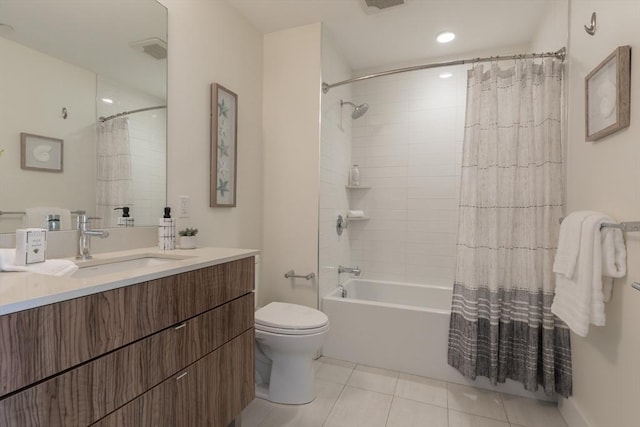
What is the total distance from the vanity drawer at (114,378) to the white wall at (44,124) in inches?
26.9

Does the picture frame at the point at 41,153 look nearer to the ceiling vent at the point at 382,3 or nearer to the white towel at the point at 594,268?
the ceiling vent at the point at 382,3

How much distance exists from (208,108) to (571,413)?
2624 millimetres

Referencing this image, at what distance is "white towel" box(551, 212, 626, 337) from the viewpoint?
1.19 meters

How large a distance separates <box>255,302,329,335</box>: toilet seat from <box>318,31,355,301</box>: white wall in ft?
1.59

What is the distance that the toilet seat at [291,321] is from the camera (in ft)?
5.47

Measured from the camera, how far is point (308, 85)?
229 cm

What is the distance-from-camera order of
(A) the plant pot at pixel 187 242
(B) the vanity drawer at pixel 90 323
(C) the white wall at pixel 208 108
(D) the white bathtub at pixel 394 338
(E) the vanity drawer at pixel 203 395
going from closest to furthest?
(B) the vanity drawer at pixel 90 323 < (E) the vanity drawer at pixel 203 395 < (A) the plant pot at pixel 187 242 < (C) the white wall at pixel 208 108 < (D) the white bathtub at pixel 394 338

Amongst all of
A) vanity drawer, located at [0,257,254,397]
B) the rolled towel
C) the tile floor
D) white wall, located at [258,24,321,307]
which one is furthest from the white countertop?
the rolled towel

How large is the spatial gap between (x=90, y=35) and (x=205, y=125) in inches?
25.9

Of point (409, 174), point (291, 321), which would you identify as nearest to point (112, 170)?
point (291, 321)

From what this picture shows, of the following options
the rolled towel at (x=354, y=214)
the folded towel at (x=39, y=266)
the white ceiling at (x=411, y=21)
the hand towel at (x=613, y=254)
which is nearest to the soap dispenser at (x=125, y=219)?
the folded towel at (x=39, y=266)

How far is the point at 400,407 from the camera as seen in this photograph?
1725mm

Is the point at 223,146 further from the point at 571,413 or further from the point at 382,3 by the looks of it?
the point at 571,413

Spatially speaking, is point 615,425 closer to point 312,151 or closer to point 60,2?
point 312,151
